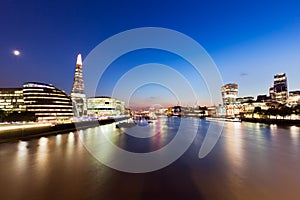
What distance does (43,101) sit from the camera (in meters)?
95.1

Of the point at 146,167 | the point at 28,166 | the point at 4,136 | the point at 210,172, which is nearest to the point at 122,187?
the point at 146,167

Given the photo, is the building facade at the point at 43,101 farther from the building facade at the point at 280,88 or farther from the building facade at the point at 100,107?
the building facade at the point at 280,88

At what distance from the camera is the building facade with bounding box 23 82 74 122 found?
306 feet

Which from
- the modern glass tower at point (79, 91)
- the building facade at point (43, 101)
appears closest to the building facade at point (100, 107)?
the modern glass tower at point (79, 91)

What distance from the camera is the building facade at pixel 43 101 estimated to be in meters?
93.2

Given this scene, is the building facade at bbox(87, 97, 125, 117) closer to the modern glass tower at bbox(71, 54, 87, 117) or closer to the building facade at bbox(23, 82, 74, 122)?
the modern glass tower at bbox(71, 54, 87, 117)

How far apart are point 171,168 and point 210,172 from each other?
2.32 meters

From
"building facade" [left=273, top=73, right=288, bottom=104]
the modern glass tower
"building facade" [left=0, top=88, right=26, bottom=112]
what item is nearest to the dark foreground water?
"building facade" [left=0, top=88, right=26, bottom=112]

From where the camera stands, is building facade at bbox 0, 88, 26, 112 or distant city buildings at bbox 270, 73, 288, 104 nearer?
building facade at bbox 0, 88, 26, 112

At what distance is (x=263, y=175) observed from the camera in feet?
34.8

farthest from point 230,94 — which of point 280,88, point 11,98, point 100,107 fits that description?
point 11,98

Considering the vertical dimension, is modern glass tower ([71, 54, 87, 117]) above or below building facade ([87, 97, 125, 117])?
above

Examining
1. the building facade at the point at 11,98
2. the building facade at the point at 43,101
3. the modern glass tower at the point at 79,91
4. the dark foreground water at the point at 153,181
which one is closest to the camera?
the dark foreground water at the point at 153,181

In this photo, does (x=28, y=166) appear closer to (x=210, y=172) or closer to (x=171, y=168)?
(x=171, y=168)
